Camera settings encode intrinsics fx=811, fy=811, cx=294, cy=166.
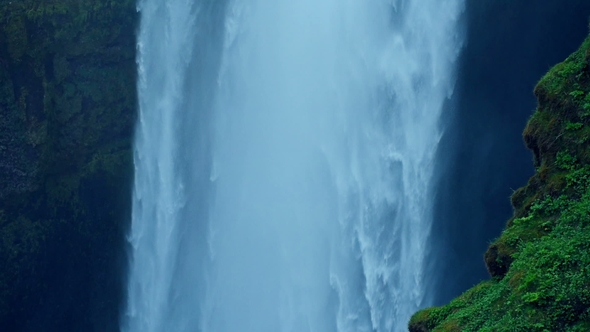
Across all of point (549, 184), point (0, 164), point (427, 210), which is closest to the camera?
point (549, 184)

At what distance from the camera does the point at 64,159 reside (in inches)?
992

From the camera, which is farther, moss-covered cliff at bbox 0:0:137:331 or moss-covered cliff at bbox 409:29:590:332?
moss-covered cliff at bbox 0:0:137:331

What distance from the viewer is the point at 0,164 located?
2455cm

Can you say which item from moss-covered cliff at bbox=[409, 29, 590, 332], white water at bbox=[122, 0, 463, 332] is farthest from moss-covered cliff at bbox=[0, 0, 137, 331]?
moss-covered cliff at bbox=[409, 29, 590, 332]

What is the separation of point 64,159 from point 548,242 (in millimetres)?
17870

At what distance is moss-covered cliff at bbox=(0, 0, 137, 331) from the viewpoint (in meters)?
24.5

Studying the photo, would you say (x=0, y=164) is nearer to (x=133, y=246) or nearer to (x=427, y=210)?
(x=133, y=246)

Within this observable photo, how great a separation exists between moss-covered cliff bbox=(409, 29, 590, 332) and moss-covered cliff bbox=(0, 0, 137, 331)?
15.6 metres

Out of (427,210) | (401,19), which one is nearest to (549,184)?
(427,210)

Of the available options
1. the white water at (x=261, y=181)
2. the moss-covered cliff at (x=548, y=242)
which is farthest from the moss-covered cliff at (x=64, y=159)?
the moss-covered cliff at (x=548, y=242)

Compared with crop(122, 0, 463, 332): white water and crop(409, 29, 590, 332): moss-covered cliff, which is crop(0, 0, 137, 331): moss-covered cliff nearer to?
crop(122, 0, 463, 332): white water

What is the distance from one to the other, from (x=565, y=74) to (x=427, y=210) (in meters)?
8.99

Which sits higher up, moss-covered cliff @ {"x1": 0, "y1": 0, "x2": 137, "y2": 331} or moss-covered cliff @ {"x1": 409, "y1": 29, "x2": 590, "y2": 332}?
moss-covered cliff @ {"x1": 0, "y1": 0, "x2": 137, "y2": 331}

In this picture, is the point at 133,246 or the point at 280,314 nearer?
the point at 280,314
